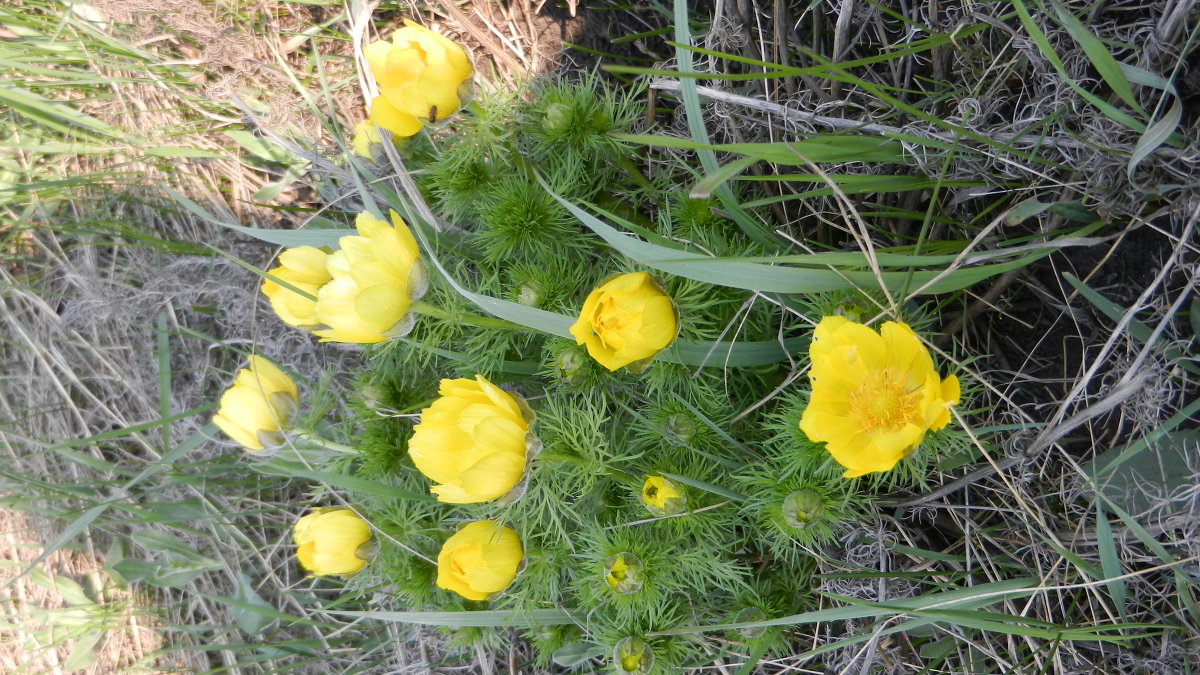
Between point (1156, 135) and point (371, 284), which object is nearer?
point (1156, 135)

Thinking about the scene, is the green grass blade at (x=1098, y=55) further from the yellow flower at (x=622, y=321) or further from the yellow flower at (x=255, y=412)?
the yellow flower at (x=255, y=412)

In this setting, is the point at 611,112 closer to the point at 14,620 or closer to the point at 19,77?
the point at 19,77

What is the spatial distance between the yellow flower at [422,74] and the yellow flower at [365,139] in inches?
8.9

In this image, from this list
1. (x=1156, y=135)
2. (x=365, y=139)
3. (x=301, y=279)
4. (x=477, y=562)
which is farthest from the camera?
(x=365, y=139)

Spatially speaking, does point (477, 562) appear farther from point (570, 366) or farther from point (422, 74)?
point (422, 74)

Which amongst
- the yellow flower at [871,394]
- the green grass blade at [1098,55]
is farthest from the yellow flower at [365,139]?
the green grass blade at [1098,55]

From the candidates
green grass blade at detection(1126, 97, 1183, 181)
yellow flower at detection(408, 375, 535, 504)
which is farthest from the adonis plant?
green grass blade at detection(1126, 97, 1183, 181)

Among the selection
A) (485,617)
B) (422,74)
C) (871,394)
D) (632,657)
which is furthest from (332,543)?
(871,394)

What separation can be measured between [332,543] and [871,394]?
40.0 inches

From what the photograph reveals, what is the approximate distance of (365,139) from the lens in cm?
167

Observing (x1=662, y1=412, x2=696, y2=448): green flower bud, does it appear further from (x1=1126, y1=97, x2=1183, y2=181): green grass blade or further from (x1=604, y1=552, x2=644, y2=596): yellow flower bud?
(x1=1126, y1=97, x2=1183, y2=181): green grass blade

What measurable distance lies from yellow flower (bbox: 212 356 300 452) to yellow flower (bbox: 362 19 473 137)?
57 centimetres

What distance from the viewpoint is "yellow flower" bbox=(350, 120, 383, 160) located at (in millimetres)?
1599

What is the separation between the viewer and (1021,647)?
Answer: 4.30 ft
